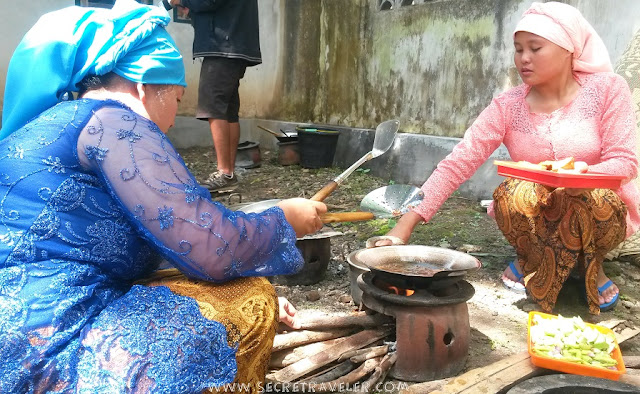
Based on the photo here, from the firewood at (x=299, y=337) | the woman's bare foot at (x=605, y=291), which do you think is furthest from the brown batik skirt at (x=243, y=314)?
the woman's bare foot at (x=605, y=291)

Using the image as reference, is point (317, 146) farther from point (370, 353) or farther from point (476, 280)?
point (370, 353)

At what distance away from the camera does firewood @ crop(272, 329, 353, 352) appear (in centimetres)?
225

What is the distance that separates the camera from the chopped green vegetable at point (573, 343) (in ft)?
6.88

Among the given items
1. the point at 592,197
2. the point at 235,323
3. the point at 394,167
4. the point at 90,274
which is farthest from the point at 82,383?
the point at 394,167

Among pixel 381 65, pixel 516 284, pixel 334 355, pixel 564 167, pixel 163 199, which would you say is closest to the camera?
pixel 163 199

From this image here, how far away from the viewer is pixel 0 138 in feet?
5.59

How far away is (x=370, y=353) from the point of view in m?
2.29

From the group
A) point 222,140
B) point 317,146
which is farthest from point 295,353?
point 317,146

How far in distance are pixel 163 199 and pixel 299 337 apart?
1078mm

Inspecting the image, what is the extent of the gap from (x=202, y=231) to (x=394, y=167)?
15.6 feet

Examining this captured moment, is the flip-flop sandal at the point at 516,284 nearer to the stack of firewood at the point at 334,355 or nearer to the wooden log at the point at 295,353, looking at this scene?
the stack of firewood at the point at 334,355

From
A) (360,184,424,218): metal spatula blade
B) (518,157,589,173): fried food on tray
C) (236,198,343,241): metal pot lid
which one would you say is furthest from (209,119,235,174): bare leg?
(518,157,589,173): fried food on tray

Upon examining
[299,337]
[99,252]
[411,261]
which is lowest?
[299,337]

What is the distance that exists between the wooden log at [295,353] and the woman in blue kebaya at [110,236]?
0.53 m
